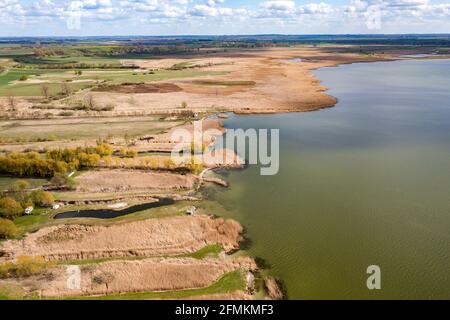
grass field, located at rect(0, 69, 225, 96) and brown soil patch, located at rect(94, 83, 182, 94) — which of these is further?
grass field, located at rect(0, 69, 225, 96)

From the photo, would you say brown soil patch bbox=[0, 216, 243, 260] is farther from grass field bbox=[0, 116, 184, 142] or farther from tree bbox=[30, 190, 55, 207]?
grass field bbox=[0, 116, 184, 142]

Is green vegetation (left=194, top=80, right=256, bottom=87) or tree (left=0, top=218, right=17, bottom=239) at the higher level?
green vegetation (left=194, top=80, right=256, bottom=87)

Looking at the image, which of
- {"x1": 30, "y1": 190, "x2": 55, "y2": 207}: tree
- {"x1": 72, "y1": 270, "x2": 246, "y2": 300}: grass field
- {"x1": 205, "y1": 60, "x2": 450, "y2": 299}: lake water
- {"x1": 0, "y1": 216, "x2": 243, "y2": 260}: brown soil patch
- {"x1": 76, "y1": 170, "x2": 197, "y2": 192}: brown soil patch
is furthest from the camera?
{"x1": 76, "y1": 170, "x2": 197, "y2": 192}: brown soil patch

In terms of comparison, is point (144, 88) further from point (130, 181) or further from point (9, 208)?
point (9, 208)

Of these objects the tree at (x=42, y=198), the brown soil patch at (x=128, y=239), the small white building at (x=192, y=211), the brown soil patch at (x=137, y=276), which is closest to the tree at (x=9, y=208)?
the tree at (x=42, y=198)

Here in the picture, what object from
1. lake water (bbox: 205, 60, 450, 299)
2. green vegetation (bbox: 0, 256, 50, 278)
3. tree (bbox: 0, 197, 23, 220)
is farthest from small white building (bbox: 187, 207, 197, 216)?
tree (bbox: 0, 197, 23, 220)

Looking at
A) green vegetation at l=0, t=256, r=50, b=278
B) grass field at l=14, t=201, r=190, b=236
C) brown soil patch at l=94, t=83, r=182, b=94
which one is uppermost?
brown soil patch at l=94, t=83, r=182, b=94
